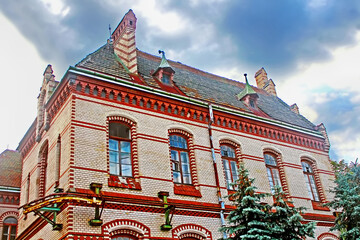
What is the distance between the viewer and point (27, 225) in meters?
17.4

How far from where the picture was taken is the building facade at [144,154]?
556 inches

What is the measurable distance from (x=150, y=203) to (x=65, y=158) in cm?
345

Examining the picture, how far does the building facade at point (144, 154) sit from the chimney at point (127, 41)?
0.05m

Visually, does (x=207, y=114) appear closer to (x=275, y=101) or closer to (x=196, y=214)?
(x=196, y=214)

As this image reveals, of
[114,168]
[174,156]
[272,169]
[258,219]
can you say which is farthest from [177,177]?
[272,169]

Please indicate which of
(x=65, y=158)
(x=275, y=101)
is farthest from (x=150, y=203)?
(x=275, y=101)

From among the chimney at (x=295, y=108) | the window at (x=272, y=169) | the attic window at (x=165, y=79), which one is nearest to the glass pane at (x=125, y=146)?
the attic window at (x=165, y=79)

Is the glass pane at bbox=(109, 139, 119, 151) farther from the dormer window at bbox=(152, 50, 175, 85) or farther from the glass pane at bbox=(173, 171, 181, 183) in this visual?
the dormer window at bbox=(152, 50, 175, 85)

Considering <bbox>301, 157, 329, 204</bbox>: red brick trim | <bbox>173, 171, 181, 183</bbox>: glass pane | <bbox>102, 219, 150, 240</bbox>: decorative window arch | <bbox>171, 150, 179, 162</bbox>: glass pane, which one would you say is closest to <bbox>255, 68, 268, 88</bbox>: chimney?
<bbox>301, 157, 329, 204</bbox>: red brick trim

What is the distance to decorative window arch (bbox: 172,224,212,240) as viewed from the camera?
15289mm

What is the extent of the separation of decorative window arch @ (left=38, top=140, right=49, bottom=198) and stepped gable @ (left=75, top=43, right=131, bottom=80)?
3807 millimetres

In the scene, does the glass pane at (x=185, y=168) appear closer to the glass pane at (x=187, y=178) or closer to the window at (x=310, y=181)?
the glass pane at (x=187, y=178)

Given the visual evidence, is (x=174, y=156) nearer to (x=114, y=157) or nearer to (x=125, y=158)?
(x=125, y=158)

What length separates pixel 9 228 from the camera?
2066cm
